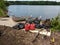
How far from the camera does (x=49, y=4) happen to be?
1777 centimetres

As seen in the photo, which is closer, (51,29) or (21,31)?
(21,31)

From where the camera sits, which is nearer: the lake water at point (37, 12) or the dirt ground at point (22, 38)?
the dirt ground at point (22, 38)

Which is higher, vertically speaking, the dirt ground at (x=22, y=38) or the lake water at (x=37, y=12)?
the dirt ground at (x=22, y=38)

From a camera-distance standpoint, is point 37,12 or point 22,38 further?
point 37,12

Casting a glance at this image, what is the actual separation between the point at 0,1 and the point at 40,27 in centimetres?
546

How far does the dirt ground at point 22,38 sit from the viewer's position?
5.21 m

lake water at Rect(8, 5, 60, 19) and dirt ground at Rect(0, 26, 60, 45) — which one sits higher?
dirt ground at Rect(0, 26, 60, 45)

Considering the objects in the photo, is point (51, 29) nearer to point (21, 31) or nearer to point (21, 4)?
point (21, 31)

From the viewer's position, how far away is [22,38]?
18.3 ft

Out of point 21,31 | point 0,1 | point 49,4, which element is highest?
point 21,31

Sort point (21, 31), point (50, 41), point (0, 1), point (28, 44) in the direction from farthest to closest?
point (0, 1) → point (21, 31) → point (50, 41) → point (28, 44)

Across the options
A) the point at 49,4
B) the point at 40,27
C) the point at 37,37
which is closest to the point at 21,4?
the point at 49,4

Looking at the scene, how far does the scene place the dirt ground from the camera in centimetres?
521

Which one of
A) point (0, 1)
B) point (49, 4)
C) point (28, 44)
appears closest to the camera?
point (28, 44)
